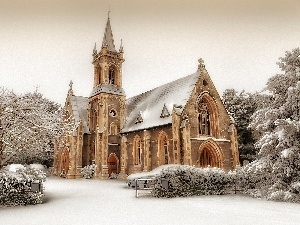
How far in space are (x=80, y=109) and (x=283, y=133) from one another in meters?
33.3

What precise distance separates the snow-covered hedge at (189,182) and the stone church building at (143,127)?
25.5 ft

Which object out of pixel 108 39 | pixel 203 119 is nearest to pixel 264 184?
pixel 203 119

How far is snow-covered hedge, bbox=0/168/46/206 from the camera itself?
13.9m

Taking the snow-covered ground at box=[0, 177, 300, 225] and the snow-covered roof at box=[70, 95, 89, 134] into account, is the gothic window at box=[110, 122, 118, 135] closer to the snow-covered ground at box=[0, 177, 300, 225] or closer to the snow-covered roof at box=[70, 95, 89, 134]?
Result: the snow-covered roof at box=[70, 95, 89, 134]

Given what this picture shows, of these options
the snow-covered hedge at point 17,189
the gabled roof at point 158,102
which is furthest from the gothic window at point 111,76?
the snow-covered hedge at point 17,189

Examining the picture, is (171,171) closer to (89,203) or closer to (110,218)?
(89,203)

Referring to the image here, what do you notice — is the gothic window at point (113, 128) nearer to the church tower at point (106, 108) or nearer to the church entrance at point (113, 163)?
the church tower at point (106, 108)

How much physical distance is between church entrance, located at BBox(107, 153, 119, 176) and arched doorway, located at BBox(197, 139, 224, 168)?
44.8 ft

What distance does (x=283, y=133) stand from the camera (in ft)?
53.8

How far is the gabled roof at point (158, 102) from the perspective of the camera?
102 feet

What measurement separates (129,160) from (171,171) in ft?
63.3

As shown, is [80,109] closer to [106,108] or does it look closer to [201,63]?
[106,108]

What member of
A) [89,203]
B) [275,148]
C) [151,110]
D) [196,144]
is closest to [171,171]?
[89,203]

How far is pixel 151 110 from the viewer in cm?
3550
